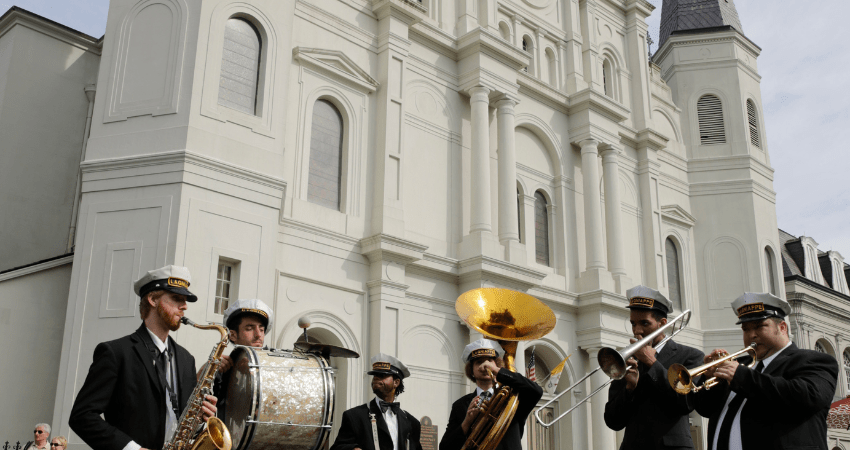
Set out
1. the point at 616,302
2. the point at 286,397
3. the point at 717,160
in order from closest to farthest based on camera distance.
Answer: the point at 286,397
the point at 616,302
the point at 717,160

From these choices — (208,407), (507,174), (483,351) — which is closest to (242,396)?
(208,407)

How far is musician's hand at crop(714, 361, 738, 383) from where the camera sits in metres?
5.03

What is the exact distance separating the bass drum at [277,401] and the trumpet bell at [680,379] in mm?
2356

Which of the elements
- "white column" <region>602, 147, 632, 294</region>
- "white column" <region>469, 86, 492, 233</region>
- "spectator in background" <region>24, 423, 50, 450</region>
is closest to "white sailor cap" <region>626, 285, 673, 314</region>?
"spectator in background" <region>24, 423, 50, 450</region>

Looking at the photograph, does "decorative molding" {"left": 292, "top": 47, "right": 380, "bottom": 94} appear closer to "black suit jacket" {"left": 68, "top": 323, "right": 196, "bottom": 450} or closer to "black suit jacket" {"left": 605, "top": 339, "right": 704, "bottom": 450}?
"black suit jacket" {"left": 605, "top": 339, "right": 704, "bottom": 450}

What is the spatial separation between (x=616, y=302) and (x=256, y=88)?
39.8 ft

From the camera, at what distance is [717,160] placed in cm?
2941

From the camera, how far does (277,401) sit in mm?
5211

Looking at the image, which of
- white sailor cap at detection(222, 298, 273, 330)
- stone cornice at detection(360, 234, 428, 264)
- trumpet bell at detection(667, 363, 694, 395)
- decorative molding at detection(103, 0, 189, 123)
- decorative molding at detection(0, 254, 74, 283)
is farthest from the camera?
stone cornice at detection(360, 234, 428, 264)

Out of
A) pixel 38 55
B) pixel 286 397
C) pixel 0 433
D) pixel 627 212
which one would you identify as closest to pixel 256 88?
pixel 38 55

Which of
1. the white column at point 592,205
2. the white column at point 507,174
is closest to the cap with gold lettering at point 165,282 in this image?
the white column at point 507,174

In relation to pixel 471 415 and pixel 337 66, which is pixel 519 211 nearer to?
pixel 337 66

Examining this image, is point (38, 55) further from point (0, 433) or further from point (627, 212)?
point (627, 212)

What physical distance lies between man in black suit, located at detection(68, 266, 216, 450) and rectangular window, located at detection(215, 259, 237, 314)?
9217 mm
